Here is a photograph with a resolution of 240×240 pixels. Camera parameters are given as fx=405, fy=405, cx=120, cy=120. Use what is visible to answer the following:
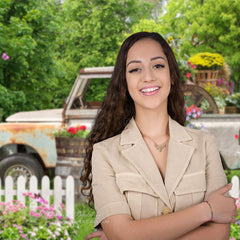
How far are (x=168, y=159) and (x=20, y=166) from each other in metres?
5.02

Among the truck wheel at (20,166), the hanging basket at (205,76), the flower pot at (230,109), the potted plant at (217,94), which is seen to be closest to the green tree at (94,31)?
the hanging basket at (205,76)

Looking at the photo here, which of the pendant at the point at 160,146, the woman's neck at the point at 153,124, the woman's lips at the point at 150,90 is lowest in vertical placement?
the pendant at the point at 160,146

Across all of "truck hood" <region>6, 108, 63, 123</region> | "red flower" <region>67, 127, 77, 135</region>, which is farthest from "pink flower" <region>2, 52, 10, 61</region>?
"red flower" <region>67, 127, 77, 135</region>

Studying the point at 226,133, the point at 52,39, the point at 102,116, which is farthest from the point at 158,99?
the point at 52,39

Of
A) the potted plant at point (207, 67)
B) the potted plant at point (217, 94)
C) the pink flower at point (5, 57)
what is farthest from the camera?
the pink flower at point (5, 57)

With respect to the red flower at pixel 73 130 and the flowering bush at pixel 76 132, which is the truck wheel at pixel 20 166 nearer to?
the flowering bush at pixel 76 132

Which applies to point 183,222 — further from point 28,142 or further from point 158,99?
point 28,142

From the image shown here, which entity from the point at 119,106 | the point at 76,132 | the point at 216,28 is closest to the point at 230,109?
the point at 76,132

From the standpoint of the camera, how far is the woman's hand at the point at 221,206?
1.31 metres

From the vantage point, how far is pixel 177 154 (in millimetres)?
1400

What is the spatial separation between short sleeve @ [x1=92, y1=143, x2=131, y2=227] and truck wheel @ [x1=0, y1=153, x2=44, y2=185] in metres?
4.72

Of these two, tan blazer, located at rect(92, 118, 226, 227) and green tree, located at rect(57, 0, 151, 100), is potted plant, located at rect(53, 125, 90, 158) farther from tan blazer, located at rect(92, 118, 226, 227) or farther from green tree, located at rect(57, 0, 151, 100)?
green tree, located at rect(57, 0, 151, 100)

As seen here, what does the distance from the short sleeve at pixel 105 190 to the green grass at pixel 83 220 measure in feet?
9.79

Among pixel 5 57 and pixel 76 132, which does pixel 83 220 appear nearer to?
pixel 76 132
